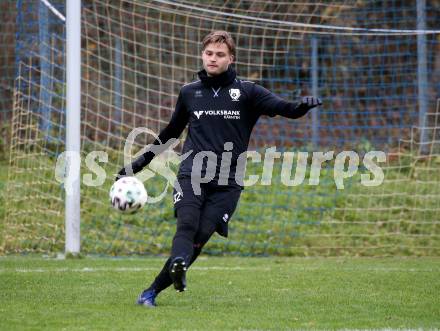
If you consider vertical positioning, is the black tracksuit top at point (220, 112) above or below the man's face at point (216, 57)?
below

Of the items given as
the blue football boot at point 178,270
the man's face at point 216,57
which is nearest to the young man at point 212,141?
the man's face at point 216,57

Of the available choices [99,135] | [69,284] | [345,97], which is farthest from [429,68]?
[69,284]

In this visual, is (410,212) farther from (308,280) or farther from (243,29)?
(308,280)

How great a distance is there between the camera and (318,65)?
13773 mm

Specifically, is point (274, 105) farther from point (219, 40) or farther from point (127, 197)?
point (127, 197)

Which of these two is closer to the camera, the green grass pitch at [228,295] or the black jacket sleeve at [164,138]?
the green grass pitch at [228,295]

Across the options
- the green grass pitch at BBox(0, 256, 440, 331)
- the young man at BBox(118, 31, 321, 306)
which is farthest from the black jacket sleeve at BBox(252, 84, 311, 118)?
the green grass pitch at BBox(0, 256, 440, 331)

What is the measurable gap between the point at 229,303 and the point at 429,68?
9.29 meters

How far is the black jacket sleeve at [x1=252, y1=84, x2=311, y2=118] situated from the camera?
217 inches

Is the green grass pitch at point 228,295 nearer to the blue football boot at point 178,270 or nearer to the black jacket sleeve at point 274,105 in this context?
the blue football boot at point 178,270

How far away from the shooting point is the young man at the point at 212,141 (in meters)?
5.68

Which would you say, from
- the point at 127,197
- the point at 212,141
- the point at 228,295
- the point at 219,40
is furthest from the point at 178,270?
the point at 219,40

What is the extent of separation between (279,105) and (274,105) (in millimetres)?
49

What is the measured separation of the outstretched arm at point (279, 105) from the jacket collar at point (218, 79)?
0.18m
